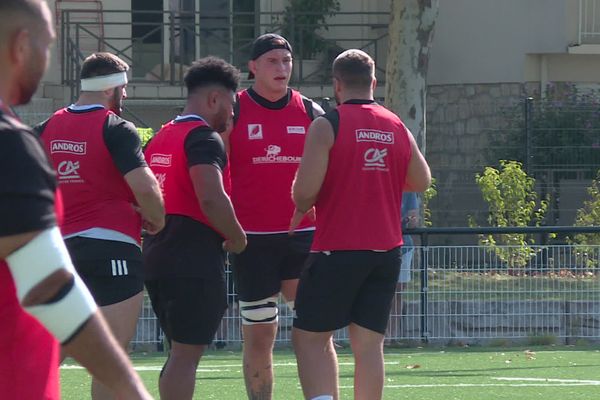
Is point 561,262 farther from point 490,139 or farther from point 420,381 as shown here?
Answer: point 490,139

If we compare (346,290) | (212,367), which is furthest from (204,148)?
(212,367)

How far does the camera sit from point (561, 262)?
40.5 ft

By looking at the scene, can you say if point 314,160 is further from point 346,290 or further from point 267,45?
point 267,45

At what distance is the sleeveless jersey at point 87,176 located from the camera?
245 inches

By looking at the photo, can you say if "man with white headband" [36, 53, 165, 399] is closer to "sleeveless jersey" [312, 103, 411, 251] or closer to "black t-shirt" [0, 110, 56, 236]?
"sleeveless jersey" [312, 103, 411, 251]

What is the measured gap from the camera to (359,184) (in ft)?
21.3

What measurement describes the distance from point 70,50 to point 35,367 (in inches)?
685

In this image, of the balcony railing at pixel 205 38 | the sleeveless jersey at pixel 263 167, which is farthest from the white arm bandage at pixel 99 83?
the balcony railing at pixel 205 38

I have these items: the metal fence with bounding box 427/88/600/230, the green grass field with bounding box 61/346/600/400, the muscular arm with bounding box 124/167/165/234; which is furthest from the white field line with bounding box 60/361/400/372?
the metal fence with bounding box 427/88/600/230

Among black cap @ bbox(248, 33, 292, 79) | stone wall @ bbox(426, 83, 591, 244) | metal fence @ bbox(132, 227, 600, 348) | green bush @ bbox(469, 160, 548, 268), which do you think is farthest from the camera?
stone wall @ bbox(426, 83, 591, 244)

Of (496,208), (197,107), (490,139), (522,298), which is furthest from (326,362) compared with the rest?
(490,139)

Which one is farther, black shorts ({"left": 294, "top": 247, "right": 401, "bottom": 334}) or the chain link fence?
the chain link fence

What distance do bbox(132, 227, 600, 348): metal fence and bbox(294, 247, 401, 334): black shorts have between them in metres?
5.49

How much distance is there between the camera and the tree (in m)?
16.9
